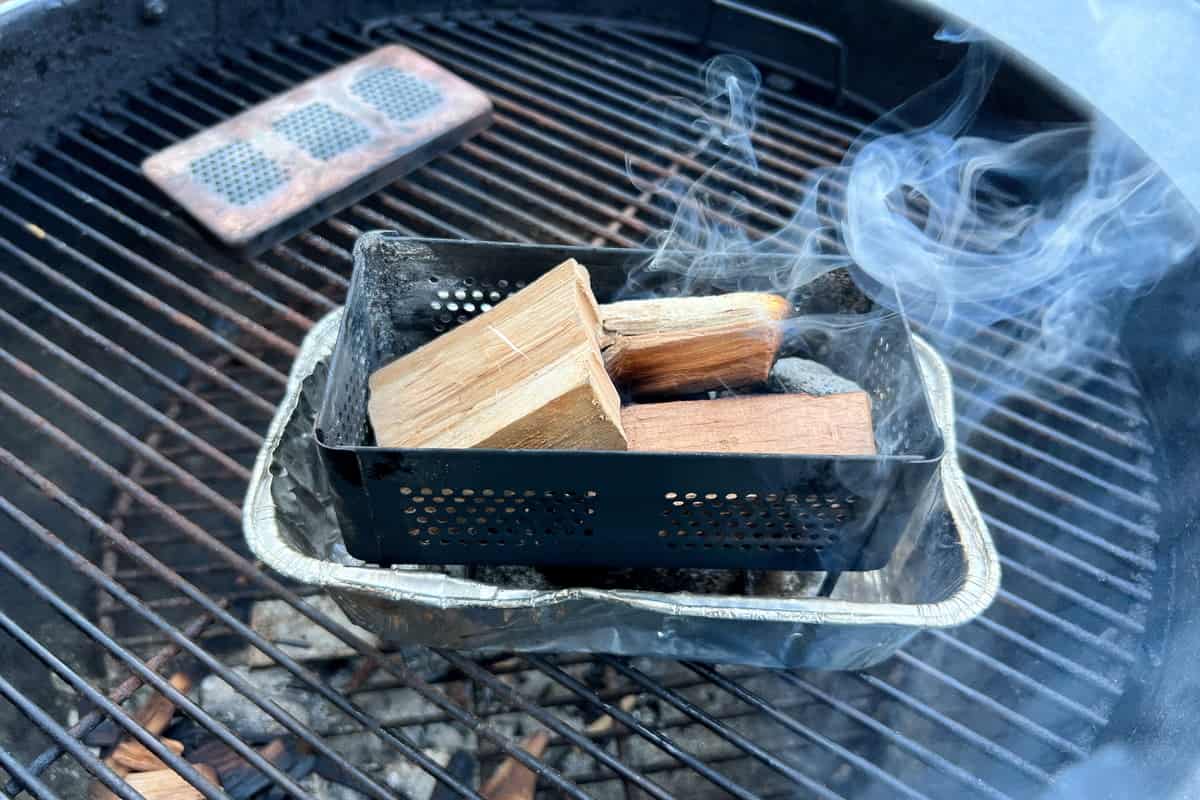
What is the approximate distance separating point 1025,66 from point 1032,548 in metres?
1.26

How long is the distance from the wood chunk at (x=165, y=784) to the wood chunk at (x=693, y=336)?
1140 millimetres

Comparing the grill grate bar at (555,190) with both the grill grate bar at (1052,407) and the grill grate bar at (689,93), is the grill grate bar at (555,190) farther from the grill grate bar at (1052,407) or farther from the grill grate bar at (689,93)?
the grill grate bar at (1052,407)

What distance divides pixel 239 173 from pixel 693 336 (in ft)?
4.92

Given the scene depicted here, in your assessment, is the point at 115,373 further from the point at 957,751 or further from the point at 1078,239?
the point at 1078,239

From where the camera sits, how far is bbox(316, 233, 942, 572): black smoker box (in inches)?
46.7

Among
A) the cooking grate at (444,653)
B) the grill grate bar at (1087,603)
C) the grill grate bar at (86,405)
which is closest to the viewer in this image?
the cooking grate at (444,653)

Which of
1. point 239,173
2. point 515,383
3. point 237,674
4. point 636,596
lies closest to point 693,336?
point 515,383

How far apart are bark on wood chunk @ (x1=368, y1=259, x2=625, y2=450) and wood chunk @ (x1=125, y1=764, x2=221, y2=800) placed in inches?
33.2

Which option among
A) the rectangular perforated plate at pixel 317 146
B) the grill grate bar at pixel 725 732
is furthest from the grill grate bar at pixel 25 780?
the rectangular perforated plate at pixel 317 146

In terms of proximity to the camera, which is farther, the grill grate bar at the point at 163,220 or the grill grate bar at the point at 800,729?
the grill grate bar at the point at 163,220

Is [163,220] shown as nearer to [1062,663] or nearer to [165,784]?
[165,784]

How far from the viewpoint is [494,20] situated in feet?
9.46

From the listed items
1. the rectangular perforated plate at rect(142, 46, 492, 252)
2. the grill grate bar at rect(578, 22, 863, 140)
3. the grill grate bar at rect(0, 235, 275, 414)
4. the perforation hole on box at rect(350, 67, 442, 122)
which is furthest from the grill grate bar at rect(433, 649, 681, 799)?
the grill grate bar at rect(578, 22, 863, 140)

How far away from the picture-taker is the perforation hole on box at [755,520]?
49.1 inches
